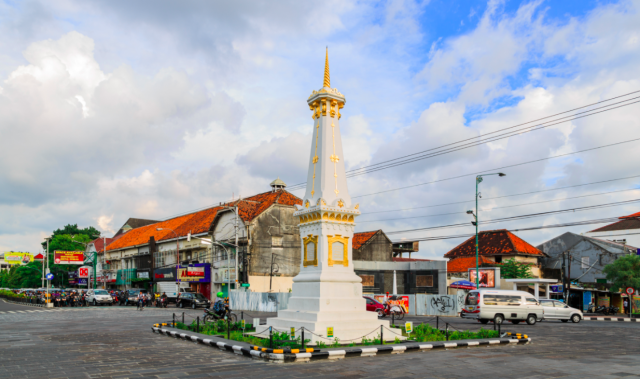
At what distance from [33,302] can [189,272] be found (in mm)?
19659

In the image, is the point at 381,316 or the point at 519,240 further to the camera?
the point at 519,240

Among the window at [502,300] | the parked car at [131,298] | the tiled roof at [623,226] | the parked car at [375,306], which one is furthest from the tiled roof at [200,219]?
the tiled roof at [623,226]

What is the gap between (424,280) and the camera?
4775 centimetres

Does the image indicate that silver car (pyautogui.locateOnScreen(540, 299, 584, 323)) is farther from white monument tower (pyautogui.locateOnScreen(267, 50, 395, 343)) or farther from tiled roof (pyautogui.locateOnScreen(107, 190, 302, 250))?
tiled roof (pyautogui.locateOnScreen(107, 190, 302, 250))

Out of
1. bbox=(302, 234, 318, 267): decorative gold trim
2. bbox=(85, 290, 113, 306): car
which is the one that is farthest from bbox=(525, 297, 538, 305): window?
bbox=(85, 290, 113, 306): car

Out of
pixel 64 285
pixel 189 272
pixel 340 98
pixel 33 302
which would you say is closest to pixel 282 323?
pixel 340 98

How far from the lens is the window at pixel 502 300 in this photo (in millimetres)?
27734

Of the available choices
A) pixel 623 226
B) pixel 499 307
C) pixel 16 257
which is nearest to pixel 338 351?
pixel 499 307

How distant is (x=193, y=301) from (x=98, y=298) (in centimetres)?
1332

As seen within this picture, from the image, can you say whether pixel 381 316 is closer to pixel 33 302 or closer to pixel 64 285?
pixel 33 302

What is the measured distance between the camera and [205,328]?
18891 mm

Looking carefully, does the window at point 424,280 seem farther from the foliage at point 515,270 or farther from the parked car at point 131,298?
the parked car at point 131,298

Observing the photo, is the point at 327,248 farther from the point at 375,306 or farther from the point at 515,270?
the point at 515,270

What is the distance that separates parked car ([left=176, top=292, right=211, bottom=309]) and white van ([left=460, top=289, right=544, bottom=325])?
2368cm
